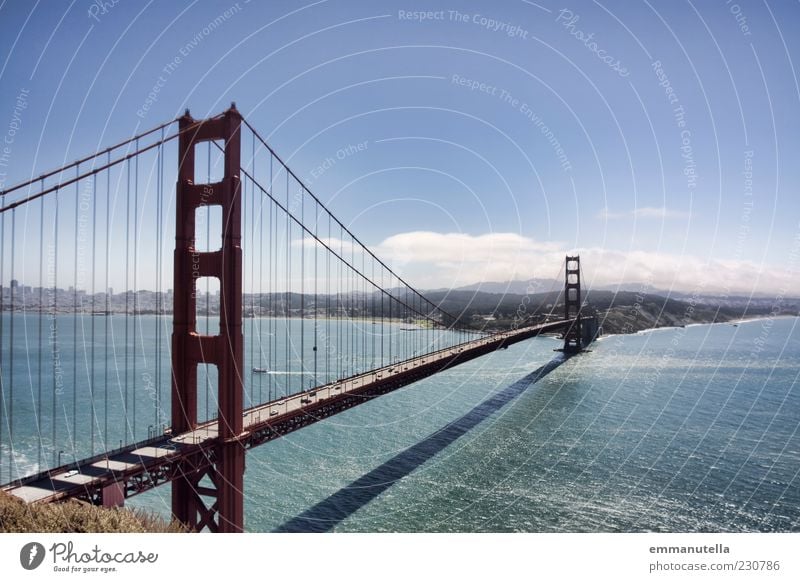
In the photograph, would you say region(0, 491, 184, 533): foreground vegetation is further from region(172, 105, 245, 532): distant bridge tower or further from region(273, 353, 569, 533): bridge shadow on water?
region(273, 353, 569, 533): bridge shadow on water

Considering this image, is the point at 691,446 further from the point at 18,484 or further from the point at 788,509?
the point at 18,484

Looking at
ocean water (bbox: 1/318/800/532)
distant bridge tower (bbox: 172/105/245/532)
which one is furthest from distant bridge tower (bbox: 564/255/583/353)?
distant bridge tower (bbox: 172/105/245/532)

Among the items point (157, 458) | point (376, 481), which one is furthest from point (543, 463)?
point (157, 458)

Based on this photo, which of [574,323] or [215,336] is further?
[574,323]

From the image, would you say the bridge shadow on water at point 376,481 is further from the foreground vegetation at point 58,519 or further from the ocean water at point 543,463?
the foreground vegetation at point 58,519

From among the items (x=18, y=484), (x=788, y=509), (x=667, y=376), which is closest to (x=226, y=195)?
(x=18, y=484)

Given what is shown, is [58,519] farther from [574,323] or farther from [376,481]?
[574,323]

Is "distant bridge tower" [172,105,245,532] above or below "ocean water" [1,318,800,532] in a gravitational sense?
above
